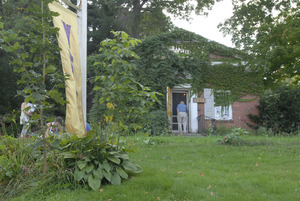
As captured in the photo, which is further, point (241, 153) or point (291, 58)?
point (291, 58)

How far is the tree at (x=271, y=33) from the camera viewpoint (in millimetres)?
16078

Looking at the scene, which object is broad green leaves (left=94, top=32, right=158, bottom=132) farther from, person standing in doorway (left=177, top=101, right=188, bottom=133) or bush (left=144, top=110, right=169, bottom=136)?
person standing in doorway (left=177, top=101, right=188, bottom=133)

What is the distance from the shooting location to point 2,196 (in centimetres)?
313

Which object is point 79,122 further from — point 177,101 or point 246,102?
point 246,102

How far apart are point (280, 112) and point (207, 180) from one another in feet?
34.7

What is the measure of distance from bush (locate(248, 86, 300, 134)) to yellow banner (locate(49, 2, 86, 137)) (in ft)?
34.9

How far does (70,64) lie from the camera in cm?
380

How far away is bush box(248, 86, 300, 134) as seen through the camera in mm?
12336

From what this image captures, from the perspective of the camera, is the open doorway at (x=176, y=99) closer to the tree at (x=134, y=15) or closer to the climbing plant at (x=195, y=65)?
the climbing plant at (x=195, y=65)

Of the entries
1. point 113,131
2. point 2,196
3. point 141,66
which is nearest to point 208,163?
point 113,131

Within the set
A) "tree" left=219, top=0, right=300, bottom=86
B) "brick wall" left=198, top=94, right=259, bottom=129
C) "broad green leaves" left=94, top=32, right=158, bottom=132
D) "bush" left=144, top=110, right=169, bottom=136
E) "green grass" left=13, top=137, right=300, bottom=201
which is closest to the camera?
"green grass" left=13, top=137, right=300, bottom=201

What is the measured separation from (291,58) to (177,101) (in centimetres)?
933

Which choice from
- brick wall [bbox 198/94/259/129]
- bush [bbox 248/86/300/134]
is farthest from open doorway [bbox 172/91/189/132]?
bush [bbox 248/86/300/134]

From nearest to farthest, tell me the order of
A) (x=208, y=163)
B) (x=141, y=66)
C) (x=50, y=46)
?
(x=50, y=46) → (x=208, y=163) → (x=141, y=66)
